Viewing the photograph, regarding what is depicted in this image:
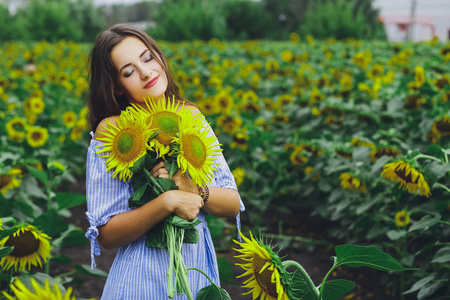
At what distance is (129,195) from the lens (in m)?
1.31

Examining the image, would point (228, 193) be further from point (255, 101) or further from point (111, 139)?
point (255, 101)

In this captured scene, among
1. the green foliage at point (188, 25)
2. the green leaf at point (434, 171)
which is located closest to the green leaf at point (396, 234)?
the green leaf at point (434, 171)

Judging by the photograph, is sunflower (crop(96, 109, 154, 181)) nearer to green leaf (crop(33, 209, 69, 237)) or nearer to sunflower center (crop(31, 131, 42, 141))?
green leaf (crop(33, 209, 69, 237))

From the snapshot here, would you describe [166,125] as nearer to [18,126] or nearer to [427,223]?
[427,223]

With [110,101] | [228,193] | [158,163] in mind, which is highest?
[110,101]

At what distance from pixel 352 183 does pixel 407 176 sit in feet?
2.29

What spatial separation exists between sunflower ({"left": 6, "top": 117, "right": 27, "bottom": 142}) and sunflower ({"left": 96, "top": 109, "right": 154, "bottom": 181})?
200 centimetres

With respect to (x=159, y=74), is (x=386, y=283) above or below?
below

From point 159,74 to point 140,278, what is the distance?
0.57 m

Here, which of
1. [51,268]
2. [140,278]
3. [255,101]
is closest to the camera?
[140,278]

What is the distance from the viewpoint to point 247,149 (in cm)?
343

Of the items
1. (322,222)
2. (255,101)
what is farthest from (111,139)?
(255,101)

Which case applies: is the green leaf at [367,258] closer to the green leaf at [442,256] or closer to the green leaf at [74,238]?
the green leaf at [442,256]

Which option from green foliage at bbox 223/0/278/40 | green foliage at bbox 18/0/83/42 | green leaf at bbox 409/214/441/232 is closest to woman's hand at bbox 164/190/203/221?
green leaf at bbox 409/214/441/232
